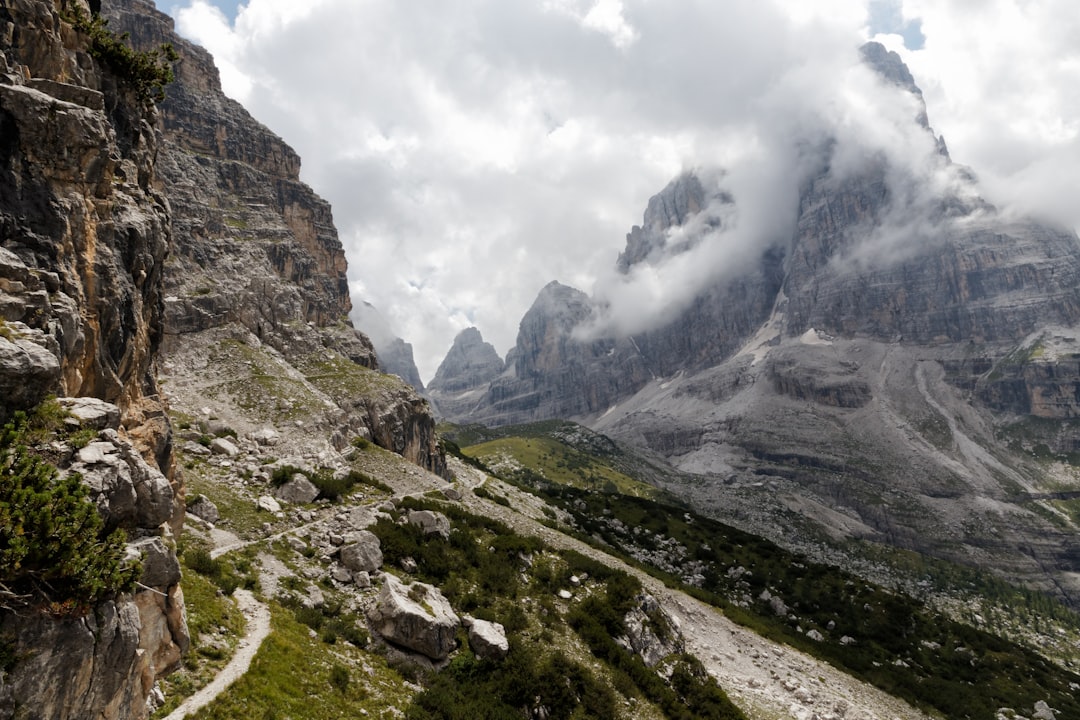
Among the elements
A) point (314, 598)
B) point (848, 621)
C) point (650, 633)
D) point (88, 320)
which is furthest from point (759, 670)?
point (88, 320)

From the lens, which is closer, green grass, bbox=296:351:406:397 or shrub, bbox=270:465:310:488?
shrub, bbox=270:465:310:488

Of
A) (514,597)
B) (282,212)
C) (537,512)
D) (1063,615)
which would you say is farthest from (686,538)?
(1063,615)

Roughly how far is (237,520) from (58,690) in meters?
21.8

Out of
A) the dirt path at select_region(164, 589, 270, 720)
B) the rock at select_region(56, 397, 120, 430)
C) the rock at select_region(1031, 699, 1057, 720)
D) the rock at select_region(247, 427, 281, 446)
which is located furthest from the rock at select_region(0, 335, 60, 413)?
the rock at select_region(1031, 699, 1057, 720)

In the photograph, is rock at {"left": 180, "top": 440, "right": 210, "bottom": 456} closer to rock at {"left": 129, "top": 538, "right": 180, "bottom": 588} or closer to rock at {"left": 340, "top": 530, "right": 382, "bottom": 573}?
rock at {"left": 340, "top": 530, "right": 382, "bottom": 573}

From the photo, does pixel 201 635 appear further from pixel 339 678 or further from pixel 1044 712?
pixel 1044 712

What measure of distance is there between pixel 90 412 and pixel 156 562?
15.1 feet

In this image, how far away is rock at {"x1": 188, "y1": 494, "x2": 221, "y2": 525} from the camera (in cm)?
2994

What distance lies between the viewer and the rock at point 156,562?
14.4m

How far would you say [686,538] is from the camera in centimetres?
8819

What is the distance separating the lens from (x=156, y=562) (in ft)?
48.6

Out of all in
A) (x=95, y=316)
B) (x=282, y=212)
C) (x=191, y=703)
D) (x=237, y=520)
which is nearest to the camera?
(x=191, y=703)

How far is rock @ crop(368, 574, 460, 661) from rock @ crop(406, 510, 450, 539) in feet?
31.8

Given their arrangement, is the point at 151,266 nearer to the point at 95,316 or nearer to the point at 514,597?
the point at 95,316
